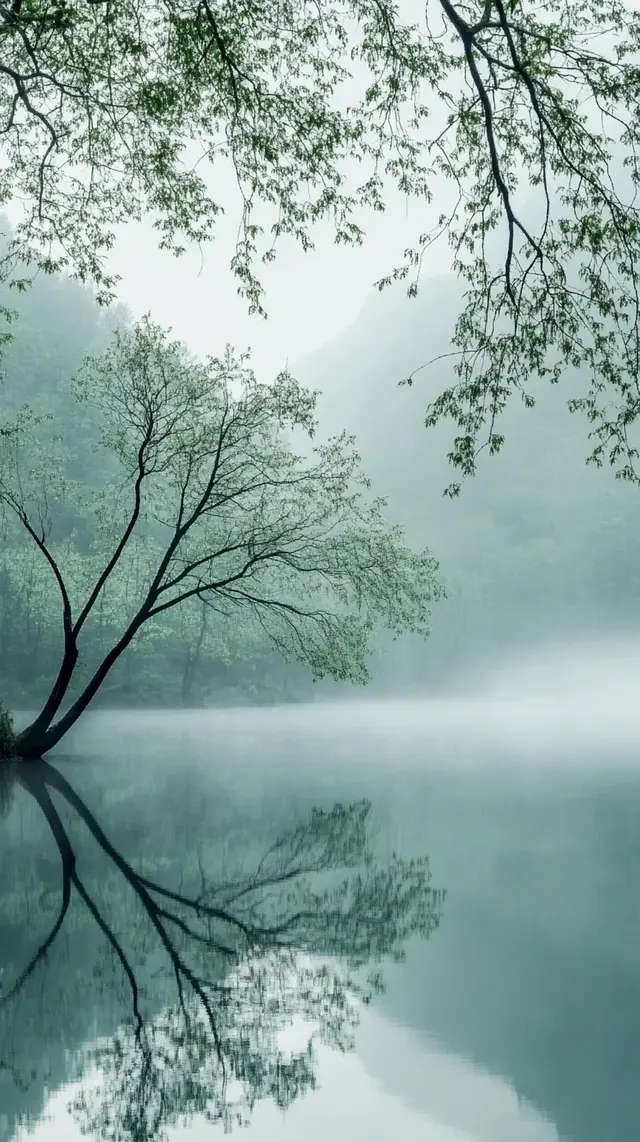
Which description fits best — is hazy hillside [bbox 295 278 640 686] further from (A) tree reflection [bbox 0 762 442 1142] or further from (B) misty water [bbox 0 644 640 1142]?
(A) tree reflection [bbox 0 762 442 1142]

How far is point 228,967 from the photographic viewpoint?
23.4ft

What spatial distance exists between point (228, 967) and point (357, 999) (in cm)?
109

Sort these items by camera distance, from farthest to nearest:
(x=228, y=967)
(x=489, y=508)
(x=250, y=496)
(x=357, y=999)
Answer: (x=489, y=508), (x=250, y=496), (x=228, y=967), (x=357, y=999)

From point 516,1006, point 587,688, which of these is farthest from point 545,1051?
point 587,688

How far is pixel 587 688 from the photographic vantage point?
278 feet

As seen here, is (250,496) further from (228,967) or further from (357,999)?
(357,999)

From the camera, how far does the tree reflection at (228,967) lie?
199 inches

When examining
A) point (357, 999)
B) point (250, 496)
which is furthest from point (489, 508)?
point (357, 999)

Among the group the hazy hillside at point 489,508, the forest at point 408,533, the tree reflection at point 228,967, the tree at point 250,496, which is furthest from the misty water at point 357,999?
the hazy hillside at point 489,508

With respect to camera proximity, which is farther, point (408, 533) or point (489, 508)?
point (489, 508)

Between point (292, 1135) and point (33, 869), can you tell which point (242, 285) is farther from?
point (292, 1135)

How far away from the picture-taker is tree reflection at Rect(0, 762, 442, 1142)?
16.6 feet

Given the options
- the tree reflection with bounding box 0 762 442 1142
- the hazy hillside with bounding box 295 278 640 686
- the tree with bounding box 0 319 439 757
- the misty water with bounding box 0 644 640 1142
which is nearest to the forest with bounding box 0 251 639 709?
the hazy hillside with bounding box 295 278 640 686

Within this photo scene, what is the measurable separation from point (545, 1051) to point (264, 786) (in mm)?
14570
